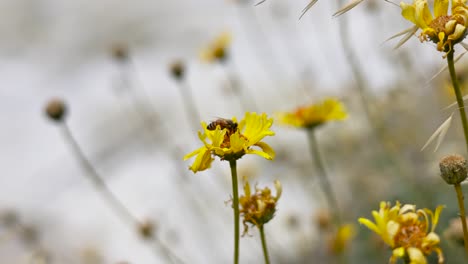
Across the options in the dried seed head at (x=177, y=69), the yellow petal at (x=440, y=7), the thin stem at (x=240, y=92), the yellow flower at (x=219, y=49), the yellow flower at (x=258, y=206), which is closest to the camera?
the yellow petal at (x=440, y=7)

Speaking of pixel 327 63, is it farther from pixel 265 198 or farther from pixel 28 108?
pixel 265 198

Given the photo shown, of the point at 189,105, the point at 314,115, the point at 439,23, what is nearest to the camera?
the point at 439,23

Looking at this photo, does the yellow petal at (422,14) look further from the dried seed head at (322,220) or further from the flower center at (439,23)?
the dried seed head at (322,220)

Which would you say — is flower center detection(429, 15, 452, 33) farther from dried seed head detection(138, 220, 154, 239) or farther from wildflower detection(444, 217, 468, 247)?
dried seed head detection(138, 220, 154, 239)

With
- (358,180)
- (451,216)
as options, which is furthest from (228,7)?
(451,216)

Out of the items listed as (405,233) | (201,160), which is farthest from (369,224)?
(201,160)

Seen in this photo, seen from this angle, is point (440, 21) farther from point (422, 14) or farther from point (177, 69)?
point (177, 69)

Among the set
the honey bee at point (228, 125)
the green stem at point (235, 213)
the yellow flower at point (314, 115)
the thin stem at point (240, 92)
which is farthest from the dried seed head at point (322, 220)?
the thin stem at point (240, 92)
